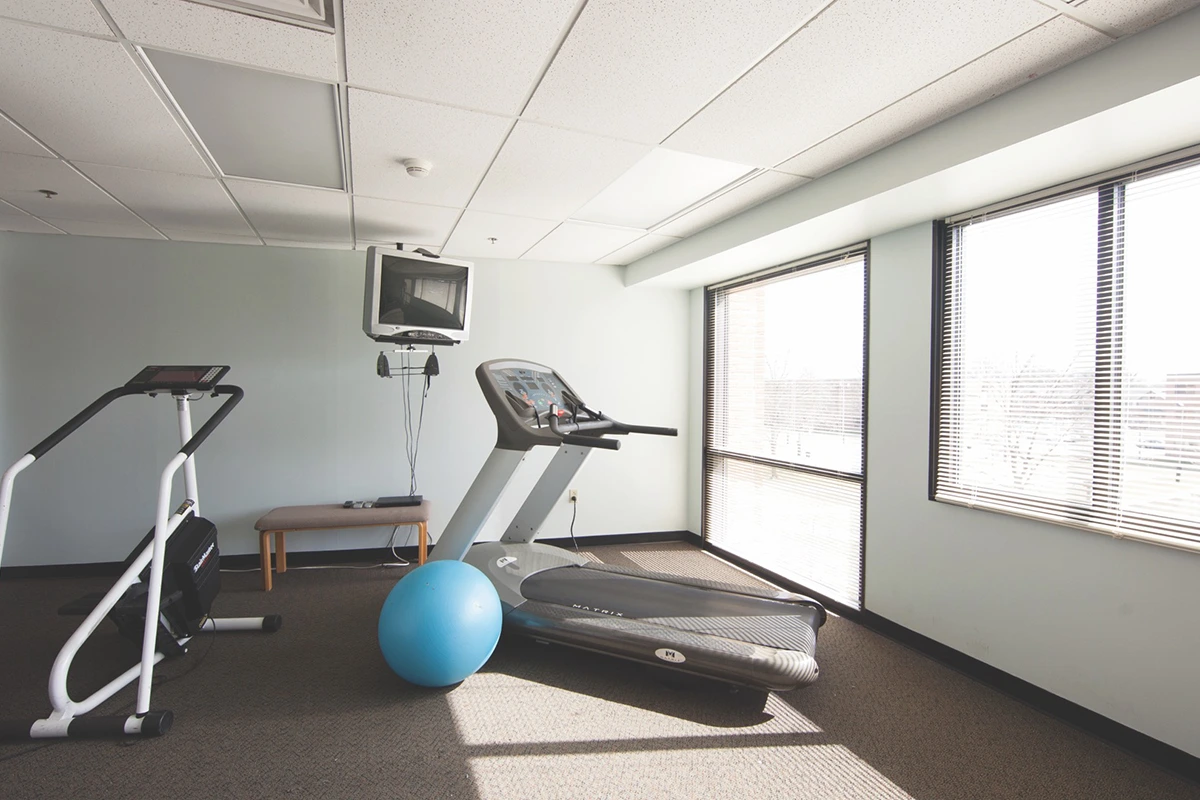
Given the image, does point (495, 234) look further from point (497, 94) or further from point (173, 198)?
point (497, 94)

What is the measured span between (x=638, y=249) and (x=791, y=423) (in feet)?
5.59

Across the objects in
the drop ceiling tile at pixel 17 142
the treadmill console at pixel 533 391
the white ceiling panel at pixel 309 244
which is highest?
the white ceiling panel at pixel 309 244

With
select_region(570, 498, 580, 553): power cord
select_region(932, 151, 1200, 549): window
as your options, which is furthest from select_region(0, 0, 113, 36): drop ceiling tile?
select_region(570, 498, 580, 553): power cord

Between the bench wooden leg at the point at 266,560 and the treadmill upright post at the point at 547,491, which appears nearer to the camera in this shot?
the treadmill upright post at the point at 547,491

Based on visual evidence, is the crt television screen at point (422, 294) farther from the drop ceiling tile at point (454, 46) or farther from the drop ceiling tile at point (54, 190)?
the drop ceiling tile at point (454, 46)

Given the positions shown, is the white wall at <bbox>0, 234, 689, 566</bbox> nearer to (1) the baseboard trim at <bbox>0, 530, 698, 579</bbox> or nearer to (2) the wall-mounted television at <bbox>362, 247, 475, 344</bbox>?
(1) the baseboard trim at <bbox>0, 530, 698, 579</bbox>

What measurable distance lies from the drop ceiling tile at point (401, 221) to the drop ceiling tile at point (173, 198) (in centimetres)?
69

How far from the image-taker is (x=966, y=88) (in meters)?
2.02

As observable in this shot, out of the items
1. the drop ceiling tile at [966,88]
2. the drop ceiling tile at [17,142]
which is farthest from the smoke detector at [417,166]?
the drop ceiling tile at [966,88]

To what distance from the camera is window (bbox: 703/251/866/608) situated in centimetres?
353

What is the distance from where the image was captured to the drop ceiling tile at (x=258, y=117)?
2006mm

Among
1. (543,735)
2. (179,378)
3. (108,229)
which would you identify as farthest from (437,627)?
(108,229)

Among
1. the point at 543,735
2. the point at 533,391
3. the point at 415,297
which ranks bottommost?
the point at 543,735

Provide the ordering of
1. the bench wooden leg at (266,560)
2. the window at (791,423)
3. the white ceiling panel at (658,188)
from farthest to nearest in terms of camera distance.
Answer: the bench wooden leg at (266,560)
the window at (791,423)
the white ceiling panel at (658,188)
